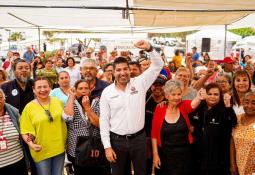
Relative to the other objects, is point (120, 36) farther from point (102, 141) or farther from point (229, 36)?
point (102, 141)

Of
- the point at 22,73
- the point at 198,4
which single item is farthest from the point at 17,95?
the point at 198,4

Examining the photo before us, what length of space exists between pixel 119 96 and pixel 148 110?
61 centimetres

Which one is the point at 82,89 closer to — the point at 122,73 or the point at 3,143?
the point at 122,73

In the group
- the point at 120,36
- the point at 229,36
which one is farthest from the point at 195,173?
the point at 120,36

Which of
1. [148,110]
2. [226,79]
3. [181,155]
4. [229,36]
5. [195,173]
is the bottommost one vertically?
[195,173]

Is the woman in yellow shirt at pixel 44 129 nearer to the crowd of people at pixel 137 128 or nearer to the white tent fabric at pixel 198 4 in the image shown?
the crowd of people at pixel 137 128

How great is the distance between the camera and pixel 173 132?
3.34 metres

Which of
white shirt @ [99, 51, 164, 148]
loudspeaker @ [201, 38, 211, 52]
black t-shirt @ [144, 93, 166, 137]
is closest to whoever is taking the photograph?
white shirt @ [99, 51, 164, 148]

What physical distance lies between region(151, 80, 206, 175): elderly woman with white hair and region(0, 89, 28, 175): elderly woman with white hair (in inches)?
58.1

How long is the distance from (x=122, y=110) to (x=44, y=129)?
3.00ft

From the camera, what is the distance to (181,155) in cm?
341

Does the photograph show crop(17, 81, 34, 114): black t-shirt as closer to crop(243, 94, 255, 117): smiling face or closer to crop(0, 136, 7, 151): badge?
crop(0, 136, 7, 151): badge

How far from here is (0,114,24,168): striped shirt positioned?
339 centimetres

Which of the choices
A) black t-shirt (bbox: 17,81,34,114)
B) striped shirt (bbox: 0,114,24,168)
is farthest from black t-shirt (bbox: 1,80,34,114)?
striped shirt (bbox: 0,114,24,168)
